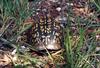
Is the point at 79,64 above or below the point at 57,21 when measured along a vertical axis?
below

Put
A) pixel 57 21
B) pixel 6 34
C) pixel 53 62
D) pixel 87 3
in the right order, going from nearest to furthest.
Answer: pixel 53 62
pixel 6 34
pixel 57 21
pixel 87 3

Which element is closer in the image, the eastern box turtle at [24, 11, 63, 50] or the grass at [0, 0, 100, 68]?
the grass at [0, 0, 100, 68]

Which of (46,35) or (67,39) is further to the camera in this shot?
(46,35)

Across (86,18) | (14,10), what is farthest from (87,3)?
(14,10)

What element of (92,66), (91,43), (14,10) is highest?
(14,10)

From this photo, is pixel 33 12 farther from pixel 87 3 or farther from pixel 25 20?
pixel 87 3

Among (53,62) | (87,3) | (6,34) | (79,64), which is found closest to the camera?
(79,64)

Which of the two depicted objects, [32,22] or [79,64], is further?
[32,22]

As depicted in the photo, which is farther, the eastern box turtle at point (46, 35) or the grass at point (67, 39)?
the eastern box turtle at point (46, 35)
